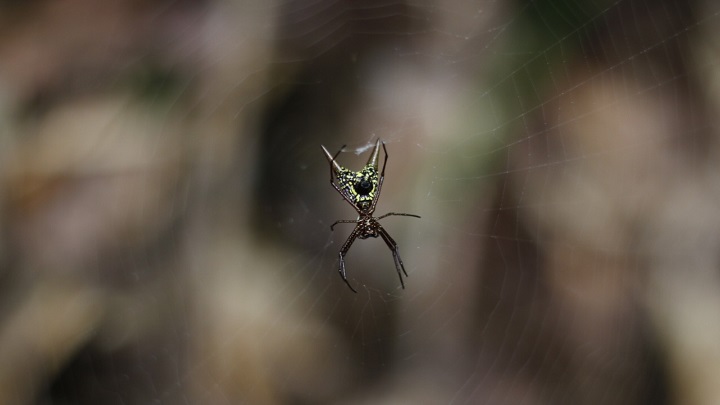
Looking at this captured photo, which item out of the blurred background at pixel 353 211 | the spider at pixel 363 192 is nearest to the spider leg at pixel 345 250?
the spider at pixel 363 192

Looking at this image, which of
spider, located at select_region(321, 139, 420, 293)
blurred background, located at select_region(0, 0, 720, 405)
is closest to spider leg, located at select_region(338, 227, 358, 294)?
spider, located at select_region(321, 139, 420, 293)

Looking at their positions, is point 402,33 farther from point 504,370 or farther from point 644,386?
point 644,386

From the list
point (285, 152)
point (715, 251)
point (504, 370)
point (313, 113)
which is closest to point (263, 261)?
point (285, 152)

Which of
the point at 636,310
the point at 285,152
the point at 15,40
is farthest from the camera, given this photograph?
the point at 15,40

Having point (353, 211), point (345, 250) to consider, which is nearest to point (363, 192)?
point (345, 250)

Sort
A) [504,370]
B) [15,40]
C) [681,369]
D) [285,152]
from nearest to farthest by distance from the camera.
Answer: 1. [681,369]
2. [504,370]
3. [285,152]
4. [15,40]

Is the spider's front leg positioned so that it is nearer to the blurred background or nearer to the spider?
the spider

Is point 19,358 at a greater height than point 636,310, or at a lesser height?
lesser

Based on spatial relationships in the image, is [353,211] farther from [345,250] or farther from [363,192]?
[363,192]
